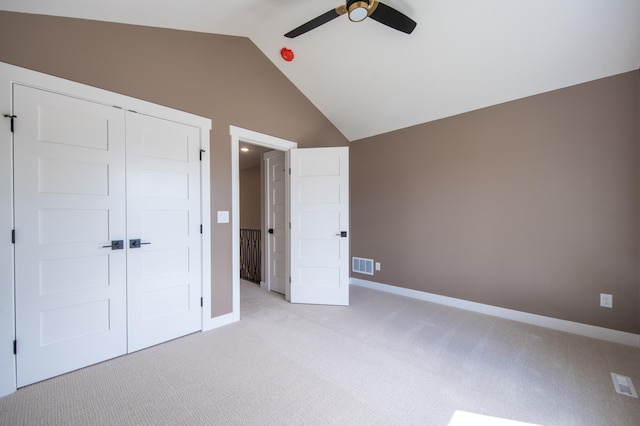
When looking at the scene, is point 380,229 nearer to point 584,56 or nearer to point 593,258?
point 593,258

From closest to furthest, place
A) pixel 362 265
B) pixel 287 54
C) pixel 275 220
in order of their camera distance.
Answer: pixel 287 54
pixel 275 220
pixel 362 265

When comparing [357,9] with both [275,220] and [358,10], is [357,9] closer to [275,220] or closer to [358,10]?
[358,10]

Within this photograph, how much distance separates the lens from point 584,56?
2396 millimetres

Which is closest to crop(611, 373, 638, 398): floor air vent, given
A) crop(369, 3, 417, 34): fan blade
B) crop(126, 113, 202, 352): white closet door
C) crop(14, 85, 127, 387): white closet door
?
crop(369, 3, 417, 34): fan blade

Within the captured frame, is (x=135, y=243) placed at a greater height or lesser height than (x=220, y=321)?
greater

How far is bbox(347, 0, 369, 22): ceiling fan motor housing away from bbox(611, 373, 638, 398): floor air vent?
329 cm

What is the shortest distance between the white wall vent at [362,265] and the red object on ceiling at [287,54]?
3303 mm

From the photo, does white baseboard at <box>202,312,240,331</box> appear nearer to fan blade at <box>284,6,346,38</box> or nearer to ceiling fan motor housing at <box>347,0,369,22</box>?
fan blade at <box>284,6,346,38</box>

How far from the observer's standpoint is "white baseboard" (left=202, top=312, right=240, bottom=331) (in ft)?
9.03

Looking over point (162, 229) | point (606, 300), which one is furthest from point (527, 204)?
point (162, 229)

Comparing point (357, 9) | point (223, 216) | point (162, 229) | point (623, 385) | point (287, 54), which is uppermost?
point (287, 54)

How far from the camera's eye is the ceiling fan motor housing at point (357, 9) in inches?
67.6

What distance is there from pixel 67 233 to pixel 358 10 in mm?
2817

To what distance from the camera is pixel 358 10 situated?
5.82 ft
